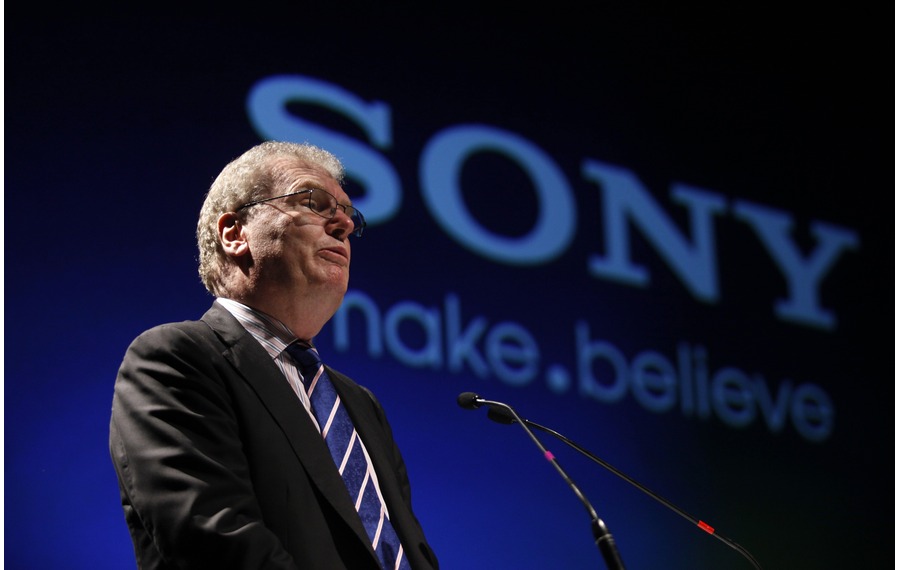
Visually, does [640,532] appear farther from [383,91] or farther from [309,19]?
[309,19]

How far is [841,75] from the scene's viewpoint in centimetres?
491

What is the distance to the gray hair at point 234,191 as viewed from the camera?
7.47 feet

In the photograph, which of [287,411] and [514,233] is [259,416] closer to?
[287,411]

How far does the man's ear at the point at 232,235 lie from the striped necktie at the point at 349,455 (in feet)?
0.86

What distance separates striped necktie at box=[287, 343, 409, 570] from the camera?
1930mm

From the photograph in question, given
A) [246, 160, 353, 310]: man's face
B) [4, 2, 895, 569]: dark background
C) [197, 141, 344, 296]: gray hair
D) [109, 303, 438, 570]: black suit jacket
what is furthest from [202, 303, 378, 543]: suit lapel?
[4, 2, 895, 569]: dark background

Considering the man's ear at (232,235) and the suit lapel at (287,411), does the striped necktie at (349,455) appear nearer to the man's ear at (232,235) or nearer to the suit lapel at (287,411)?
the suit lapel at (287,411)

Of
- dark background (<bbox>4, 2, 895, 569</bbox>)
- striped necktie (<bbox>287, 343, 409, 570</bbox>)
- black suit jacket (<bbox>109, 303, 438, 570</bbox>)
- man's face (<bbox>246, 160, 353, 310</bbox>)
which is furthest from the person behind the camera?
dark background (<bbox>4, 2, 895, 569</bbox>)

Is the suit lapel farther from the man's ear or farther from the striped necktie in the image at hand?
the man's ear

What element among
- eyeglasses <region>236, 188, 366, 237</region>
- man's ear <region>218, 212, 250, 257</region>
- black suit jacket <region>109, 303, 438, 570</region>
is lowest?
black suit jacket <region>109, 303, 438, 570</region>

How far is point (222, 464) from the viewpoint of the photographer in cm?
167

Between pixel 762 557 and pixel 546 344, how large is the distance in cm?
128

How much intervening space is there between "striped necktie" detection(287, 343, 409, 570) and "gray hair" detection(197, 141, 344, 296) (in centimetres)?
29

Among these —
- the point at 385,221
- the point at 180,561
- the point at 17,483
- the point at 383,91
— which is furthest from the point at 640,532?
the point at 180,561
